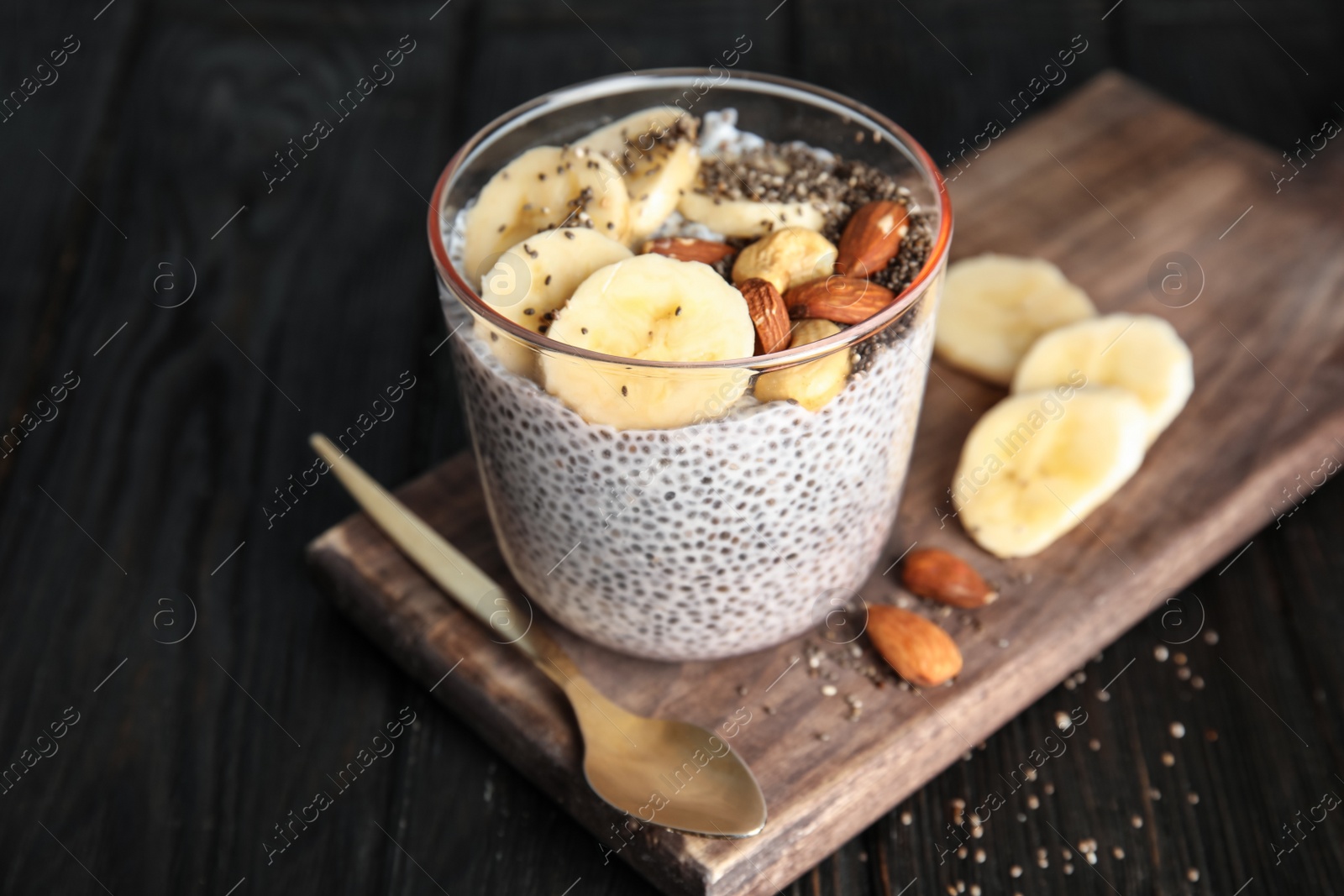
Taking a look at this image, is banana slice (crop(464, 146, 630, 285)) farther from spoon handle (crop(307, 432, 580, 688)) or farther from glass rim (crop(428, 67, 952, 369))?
spoon handle (crop(307, 432, 580, 688))

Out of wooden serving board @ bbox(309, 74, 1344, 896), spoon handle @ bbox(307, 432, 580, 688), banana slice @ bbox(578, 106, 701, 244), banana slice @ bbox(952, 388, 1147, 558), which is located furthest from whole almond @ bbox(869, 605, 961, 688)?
banana slice @ bbox(578, 106, 701, 244)

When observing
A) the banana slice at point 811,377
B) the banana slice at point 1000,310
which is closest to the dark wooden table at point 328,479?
the banana slice at point 1000,310

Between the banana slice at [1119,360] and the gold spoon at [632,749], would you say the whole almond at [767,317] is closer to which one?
the gold spoon at [632,749]

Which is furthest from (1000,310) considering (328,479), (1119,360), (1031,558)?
(328,479)

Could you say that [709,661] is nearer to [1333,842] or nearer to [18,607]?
[1333,842]

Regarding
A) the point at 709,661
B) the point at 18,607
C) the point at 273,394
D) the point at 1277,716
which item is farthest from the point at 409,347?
the point at 1277,716
